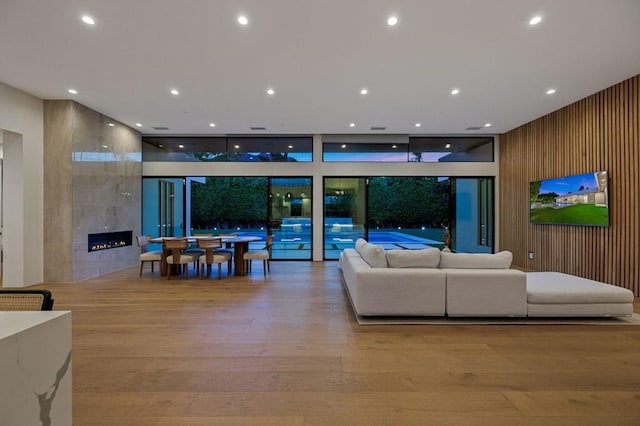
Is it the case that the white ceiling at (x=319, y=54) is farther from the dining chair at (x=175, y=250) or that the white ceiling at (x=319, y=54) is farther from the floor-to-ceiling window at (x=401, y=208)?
the dining chair at (x=175, y=250)

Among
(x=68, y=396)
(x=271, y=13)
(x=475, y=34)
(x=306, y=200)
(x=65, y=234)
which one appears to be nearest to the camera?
(x=68, y=396)

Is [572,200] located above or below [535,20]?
below

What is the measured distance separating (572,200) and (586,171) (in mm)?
564

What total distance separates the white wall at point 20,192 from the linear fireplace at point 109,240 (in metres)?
0.88

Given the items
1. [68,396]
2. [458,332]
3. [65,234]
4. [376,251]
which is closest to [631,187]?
[458,332]

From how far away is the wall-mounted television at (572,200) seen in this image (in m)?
5.03

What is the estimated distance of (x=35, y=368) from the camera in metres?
1.07

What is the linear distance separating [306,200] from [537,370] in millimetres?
6284

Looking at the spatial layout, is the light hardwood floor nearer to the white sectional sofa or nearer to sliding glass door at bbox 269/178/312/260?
the white sectional sofa

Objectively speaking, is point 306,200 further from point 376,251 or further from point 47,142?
point 47,142

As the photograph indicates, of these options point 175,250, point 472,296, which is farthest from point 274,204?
point 472,296

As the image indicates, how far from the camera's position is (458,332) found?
325cm

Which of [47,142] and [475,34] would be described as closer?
[475,34]

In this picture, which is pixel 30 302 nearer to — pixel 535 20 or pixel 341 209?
pixel 535 20
